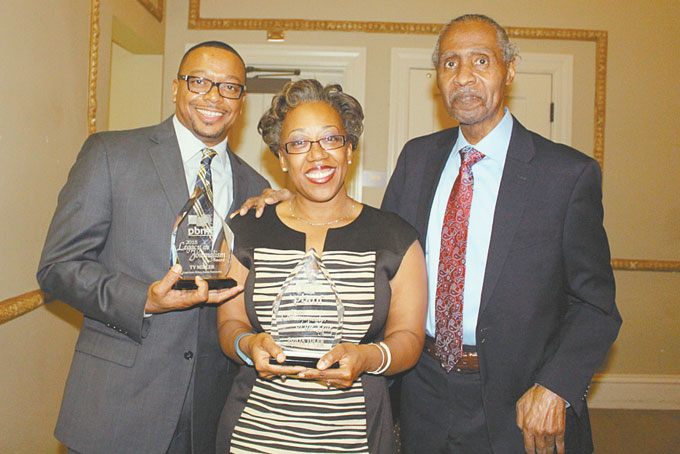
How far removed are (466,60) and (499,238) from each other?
0.64 m

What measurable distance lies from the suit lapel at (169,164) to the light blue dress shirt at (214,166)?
27 millimetres

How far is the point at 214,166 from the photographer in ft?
6.07

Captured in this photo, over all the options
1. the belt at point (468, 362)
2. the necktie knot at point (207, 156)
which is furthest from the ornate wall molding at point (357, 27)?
the belt at point (468, 362)

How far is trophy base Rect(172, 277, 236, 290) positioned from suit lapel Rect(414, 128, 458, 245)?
0.70 m

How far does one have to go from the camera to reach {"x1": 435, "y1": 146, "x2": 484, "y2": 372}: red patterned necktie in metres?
1.64

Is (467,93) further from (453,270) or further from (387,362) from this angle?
(387,362)

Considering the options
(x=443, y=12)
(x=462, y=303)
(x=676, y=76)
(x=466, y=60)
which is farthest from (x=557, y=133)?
(x=462, y=303)

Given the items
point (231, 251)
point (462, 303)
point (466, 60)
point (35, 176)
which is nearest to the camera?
point (231, 251)

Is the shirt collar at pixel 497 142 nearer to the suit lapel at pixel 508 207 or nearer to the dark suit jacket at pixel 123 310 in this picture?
the suit lapel at pixel 508 207

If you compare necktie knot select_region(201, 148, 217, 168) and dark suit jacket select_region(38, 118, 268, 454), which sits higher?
necktie knot select_region(201, 148, 217, 168)

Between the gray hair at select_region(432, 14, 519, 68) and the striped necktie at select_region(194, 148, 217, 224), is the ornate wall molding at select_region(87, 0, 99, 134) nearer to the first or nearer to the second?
the striped necktie at select_region(194, 148, 217, 224)

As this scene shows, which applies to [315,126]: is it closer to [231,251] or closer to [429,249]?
[231,251]

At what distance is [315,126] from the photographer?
1572 millimetres

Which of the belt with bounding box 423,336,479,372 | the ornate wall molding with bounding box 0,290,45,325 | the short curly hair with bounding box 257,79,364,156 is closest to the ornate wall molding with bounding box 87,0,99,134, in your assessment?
the ornate wall molding with bounding box 0,290,45,325
